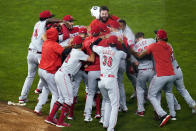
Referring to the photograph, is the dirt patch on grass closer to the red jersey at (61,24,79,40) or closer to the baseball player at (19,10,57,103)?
the baseball player at (19,10,57,103)

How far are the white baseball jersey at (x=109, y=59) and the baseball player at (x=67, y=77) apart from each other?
0.37 m

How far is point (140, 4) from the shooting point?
19.6 meters

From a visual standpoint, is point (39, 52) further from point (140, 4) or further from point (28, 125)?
point (140, 4)

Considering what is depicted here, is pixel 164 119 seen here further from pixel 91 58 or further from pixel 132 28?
pixel 132 28

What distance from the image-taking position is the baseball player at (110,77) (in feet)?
28.0

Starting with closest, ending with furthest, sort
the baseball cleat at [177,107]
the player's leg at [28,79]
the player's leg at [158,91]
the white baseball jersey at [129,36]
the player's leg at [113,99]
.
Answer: the player's leg at [113,99], the player's leg at [158,91], the white baseball jersey at [129,36], the baseball cleat at [177,107], the player's leg at [28,79]

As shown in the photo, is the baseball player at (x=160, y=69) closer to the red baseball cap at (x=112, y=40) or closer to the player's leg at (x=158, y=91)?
the player's leg at (x=158, y=91)

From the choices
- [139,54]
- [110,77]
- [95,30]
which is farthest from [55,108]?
[139,54]

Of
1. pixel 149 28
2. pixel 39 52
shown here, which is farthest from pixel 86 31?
pixel 149 28

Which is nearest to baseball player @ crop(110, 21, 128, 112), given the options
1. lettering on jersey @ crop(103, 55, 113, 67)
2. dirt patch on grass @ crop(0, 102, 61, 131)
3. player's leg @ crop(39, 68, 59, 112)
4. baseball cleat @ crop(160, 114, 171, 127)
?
lettering on jersey @ crop(103, 55, 113, 67)

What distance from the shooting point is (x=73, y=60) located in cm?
887

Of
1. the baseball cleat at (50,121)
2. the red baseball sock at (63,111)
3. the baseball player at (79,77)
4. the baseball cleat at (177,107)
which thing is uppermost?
the baseball player at (79,77)

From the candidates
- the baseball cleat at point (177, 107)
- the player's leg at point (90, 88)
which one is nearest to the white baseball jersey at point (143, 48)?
the player's leg at point (90, 88)

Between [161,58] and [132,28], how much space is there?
26.7 feet
